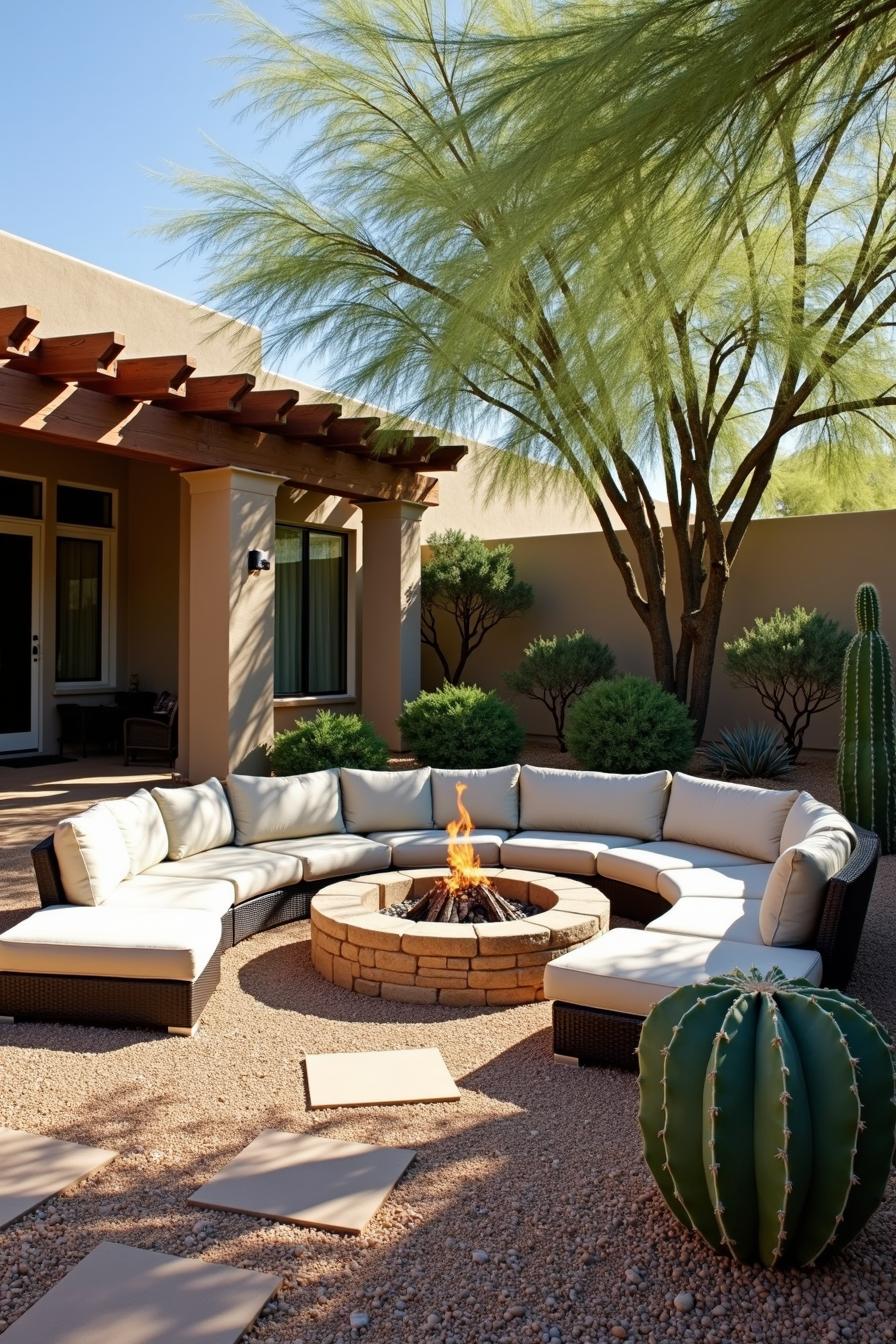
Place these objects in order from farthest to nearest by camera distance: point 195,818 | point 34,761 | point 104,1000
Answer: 1. point 34,761
2. point 195,818
3. point 104,1000

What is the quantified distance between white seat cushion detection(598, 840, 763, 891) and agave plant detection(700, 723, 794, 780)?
153 inches

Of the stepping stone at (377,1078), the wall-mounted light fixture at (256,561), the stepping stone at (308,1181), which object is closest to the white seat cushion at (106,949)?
the stepping stone at (377,1078)

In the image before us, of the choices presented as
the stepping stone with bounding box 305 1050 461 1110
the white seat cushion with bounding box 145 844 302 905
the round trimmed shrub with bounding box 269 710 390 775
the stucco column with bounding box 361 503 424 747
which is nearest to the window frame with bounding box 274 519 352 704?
the stucco column with bounding box 361 503 424 747

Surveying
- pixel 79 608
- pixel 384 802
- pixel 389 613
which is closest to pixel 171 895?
pixel 384 802

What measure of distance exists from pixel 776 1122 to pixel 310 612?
33.9 feet

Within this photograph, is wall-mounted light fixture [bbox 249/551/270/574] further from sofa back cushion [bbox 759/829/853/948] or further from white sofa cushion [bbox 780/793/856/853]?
sofa back cushion [bbox 759/829/853/948]

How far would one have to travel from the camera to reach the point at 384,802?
6750 millimetres

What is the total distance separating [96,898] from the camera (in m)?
4.80

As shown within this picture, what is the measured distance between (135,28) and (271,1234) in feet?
28.5

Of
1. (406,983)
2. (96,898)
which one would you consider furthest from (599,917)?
(96,898)

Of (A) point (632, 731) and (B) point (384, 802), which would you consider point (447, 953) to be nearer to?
(B) point (384, 802)

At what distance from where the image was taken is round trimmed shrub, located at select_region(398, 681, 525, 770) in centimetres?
957

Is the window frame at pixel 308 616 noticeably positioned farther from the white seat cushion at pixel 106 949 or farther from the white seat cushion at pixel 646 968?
the white seat cushion at pixel 646 968

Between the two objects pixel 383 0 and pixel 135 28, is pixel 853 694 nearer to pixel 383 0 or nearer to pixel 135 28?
pixel 383 0
